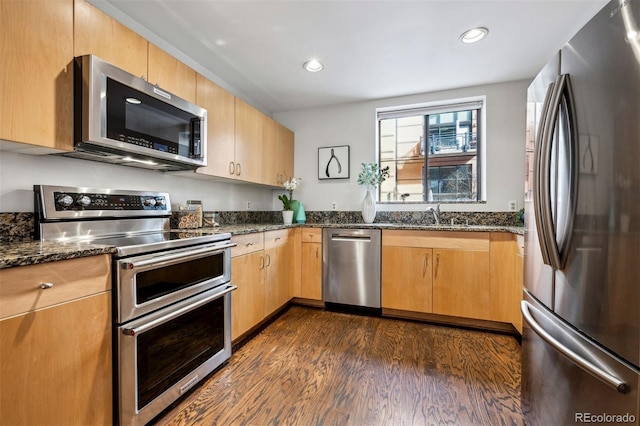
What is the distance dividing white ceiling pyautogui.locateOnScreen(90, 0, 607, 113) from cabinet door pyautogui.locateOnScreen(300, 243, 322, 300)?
1776 mm

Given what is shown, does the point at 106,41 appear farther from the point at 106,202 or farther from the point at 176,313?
the point at 176,313

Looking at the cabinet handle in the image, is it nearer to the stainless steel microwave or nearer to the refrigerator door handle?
the refrigerator door handle

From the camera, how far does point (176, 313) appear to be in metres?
1.49

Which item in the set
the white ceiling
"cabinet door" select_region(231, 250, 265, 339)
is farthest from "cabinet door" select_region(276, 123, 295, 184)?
"cabinet door" select_region(231, 250, 265, 339)

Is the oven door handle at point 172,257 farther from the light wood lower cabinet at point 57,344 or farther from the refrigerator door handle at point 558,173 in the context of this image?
the refrigerator door handle at point 558,173

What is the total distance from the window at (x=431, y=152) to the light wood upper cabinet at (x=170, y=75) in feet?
7.48

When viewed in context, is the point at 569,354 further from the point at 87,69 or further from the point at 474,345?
the point at 87,69

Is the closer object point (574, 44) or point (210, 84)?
point (574, 44)

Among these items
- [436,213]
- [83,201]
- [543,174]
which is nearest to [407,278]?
[436,213]

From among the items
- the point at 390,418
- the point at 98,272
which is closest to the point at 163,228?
the point at 98,272

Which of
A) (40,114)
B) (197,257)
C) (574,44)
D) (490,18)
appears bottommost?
(197,257)

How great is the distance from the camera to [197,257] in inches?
65.1

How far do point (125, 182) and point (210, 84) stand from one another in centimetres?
99

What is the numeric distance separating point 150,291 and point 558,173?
6.06 feet
